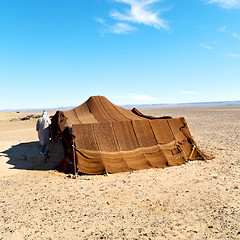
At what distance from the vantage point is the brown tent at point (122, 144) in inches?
348

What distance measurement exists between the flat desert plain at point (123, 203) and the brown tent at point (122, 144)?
43 centimetres

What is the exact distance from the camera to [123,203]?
6270 mm

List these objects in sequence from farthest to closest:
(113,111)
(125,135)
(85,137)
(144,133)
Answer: (113,111) < (144,133) < (125,135) < (85,137)

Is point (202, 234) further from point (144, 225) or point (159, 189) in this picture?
point (159, 189)

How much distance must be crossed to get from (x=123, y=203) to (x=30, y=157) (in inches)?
257

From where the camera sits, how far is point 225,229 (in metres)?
4.92

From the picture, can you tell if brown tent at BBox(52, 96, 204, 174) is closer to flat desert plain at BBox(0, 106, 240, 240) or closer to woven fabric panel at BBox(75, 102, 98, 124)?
woven fabric panel at BBox(75, 102, 98, 124)

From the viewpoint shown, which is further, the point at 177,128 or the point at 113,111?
the point at 113,111

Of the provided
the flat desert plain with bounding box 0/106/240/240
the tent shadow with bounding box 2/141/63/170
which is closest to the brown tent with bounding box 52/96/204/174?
the flat desert plain with bounding box 0/106/240/240

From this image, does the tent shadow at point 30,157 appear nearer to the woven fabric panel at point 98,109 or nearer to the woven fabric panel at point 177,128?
the woven fabric panel at point 98,109

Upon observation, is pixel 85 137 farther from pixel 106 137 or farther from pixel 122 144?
pixel 122 144

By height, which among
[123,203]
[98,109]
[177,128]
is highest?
[98,109]

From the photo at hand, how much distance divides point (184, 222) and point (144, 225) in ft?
2.98

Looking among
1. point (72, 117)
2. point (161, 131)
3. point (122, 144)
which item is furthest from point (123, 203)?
point (72, 117)
